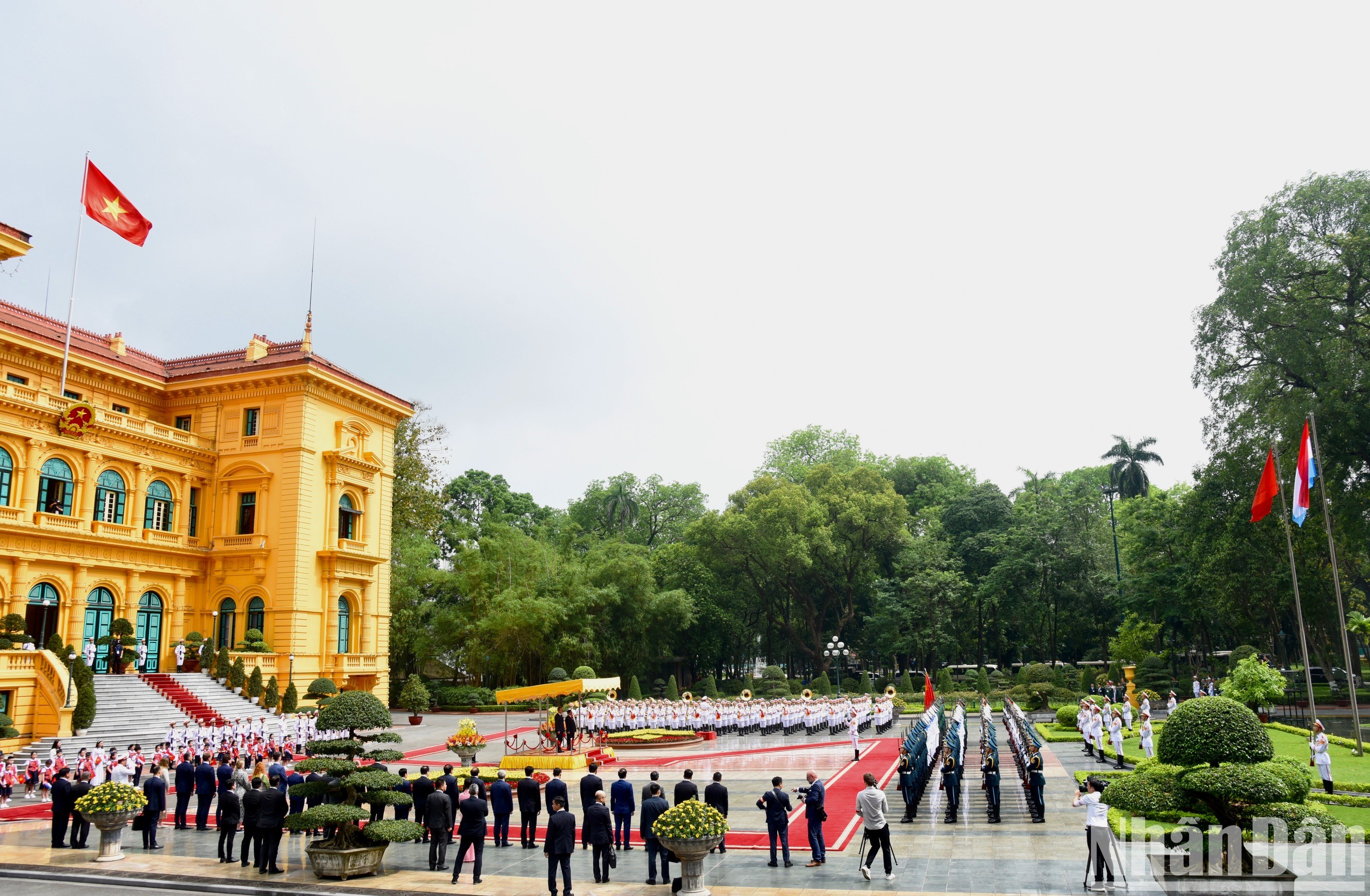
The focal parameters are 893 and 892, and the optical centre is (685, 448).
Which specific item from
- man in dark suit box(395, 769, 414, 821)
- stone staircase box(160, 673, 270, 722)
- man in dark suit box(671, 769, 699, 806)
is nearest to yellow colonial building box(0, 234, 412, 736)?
stone staircase box(160, 673, 270, 722)

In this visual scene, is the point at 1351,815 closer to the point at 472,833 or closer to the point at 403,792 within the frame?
the point at 472,833

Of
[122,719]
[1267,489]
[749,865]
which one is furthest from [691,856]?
[122,719]

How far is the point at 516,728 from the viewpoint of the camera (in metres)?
36.5

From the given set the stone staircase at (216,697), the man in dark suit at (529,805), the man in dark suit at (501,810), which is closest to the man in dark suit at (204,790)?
the man in dark suit at (501,810)

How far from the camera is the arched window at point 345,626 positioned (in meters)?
38.3

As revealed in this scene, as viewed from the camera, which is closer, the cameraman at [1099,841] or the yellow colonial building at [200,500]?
the cameraman at [1099,841]

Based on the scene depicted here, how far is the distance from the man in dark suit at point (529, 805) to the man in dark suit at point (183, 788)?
730cm

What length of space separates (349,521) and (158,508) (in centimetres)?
740

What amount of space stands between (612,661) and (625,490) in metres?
25.8

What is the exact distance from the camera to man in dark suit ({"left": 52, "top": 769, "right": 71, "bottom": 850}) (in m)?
14.9

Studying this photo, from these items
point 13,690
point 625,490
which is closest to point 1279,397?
point 13,690

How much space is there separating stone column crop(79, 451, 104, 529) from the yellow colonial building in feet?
0.18

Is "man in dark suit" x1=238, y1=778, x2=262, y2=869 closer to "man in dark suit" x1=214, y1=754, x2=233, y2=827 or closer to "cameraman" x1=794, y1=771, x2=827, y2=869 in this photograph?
"man in dark suit" x1=214, y1=754, x2=233, y2=827

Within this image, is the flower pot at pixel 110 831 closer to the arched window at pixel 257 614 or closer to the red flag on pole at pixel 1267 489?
the arched window at pixel 257 614
